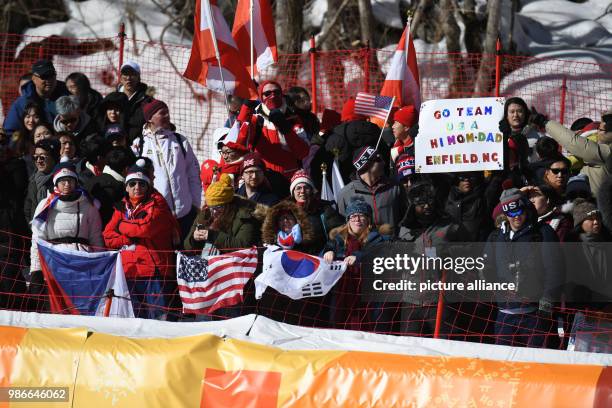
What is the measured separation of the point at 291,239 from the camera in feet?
29.9

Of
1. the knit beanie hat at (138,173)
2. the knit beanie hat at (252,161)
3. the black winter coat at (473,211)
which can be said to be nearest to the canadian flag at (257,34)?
the knit beanie hat at (252,161)

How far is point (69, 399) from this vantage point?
8.12 meters

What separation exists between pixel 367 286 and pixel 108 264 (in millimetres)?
2171

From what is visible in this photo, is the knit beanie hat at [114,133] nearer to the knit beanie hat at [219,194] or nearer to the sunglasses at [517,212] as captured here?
the knit beanie hat at [219,194]

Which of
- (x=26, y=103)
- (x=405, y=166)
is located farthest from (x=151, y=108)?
(x=405, y=166)

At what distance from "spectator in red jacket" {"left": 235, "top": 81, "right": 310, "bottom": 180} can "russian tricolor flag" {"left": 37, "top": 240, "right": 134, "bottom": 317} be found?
2130mm

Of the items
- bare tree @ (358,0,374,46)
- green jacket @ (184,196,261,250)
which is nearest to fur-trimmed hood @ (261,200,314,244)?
green jacket @ (184,196,261,250)

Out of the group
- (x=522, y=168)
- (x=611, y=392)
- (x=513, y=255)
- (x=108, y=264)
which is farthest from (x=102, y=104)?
(x=611, y=392)

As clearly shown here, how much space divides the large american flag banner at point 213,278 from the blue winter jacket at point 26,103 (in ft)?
12.4

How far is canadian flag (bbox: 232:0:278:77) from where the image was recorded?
12.1 meters

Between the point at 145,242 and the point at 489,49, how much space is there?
29.0ft

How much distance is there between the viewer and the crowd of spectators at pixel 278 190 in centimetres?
896

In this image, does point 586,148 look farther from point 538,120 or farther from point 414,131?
point 414,131

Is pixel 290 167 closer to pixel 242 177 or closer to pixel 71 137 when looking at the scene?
pixel 242 177
